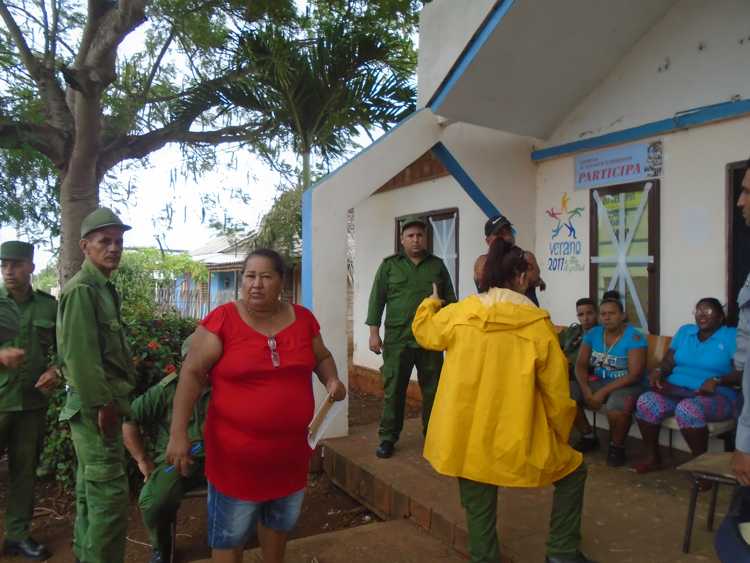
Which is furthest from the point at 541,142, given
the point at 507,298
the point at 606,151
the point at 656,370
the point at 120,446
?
the point at 120,446

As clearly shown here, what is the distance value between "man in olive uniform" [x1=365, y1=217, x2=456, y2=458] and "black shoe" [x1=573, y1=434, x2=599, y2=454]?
1183 mm

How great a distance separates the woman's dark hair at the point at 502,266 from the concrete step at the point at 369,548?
5.20 ft

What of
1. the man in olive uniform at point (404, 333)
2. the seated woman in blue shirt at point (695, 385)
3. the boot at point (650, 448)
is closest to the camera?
the seated woman in blue shirt at point (695, 385)

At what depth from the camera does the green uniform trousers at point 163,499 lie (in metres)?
3.23

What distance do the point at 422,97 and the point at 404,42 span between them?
1928 mm

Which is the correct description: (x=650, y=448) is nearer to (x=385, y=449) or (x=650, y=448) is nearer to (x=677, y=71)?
(x=385, y=449)

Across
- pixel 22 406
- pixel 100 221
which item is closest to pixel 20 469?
pixel 22 406

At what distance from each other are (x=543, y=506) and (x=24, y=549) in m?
3.24

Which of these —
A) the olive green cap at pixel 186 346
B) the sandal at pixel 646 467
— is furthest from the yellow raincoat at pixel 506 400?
the sandal at pixel 646 467

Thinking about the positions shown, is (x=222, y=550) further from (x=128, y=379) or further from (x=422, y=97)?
(x=422, y=97)

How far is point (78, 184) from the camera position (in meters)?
6.24

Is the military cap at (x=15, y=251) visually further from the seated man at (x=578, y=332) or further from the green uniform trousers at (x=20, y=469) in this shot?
the seated man at (x=578, y=332)

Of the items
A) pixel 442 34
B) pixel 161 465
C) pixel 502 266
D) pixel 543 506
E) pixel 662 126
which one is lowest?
pixel 543 506

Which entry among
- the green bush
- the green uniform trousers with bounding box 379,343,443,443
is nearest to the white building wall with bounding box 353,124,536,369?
the green uniform trousers with bounding box 379,343,443,443
